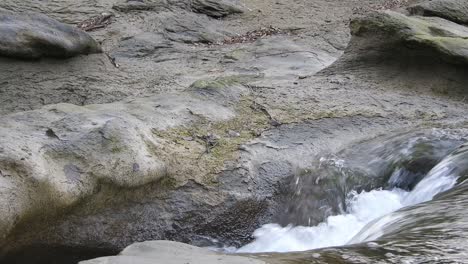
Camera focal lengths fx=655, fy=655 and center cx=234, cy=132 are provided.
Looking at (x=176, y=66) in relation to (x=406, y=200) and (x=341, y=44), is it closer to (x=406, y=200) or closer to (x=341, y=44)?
(x=341, y=44)

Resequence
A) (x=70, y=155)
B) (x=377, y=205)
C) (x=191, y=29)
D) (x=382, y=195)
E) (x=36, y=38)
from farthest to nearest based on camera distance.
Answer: (x=191, y=29) < (x=36, y=38) < (x=382, y=195) < (x=377, y=205) < (x=70, y=155)

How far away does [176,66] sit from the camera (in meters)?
8.97

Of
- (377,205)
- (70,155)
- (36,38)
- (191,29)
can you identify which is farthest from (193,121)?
(191,29)

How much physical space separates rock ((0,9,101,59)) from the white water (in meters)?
4.33

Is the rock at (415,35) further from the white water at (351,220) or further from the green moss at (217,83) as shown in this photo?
the white water at (351,220)

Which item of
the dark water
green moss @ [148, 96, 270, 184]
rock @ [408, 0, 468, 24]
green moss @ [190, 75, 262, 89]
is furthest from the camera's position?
rock @ [408, 0, 468, 24]

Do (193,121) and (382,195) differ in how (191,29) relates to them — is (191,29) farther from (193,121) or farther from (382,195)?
(382,195)

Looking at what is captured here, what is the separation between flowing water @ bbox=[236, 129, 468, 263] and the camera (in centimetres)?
423

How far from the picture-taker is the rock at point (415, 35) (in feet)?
23.2

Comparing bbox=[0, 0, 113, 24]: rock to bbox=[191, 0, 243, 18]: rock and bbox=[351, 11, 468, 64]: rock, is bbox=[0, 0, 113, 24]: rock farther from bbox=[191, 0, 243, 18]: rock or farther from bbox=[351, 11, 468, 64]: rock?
bbox=[351, 11, 468, 64]: rock

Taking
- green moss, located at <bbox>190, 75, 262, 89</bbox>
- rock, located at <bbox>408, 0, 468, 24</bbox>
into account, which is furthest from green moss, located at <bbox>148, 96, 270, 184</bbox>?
rock, located at <bbox>408, 0, 468, 24</bbox>

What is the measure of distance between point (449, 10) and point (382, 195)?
528 cm

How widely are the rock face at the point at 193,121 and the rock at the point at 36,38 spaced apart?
0.13 metres

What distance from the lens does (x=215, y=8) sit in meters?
12.2
